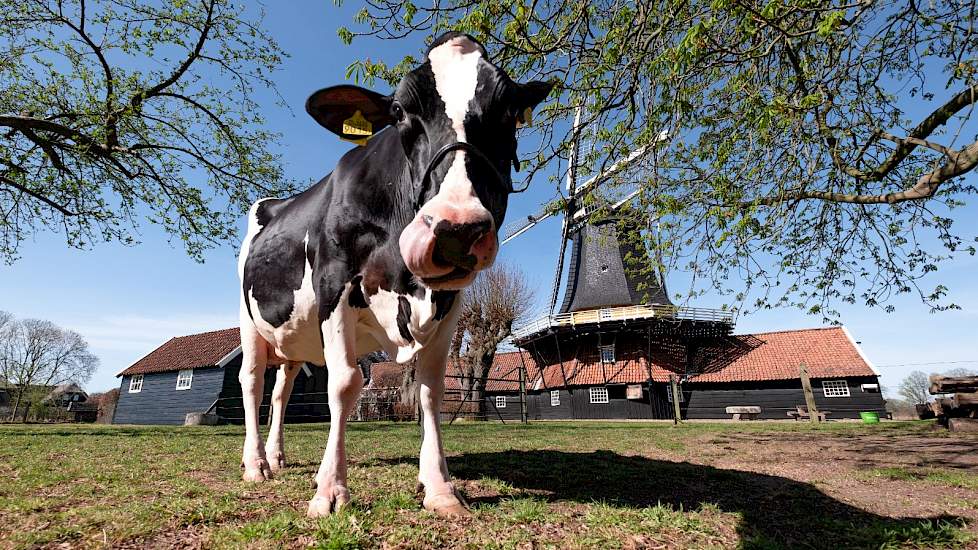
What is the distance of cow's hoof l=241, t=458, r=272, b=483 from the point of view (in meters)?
3.44

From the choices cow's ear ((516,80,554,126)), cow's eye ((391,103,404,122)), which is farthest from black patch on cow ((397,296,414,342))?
cow's ear ((516,80,554,126))

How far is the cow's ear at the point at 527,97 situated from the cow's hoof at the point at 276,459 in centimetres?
343

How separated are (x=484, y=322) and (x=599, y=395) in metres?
9.67

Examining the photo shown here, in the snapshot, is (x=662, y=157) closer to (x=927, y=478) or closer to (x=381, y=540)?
(x=927, y=478)

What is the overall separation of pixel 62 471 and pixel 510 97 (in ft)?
14.6

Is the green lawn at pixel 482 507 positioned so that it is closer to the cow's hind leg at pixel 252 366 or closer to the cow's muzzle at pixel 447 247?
the cow's hind leg at pixel 252 366

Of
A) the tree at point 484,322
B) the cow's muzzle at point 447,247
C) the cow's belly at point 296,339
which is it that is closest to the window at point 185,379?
the tree at point 484,322

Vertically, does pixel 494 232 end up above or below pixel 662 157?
below

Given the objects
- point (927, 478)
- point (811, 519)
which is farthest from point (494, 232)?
point (927, 478)

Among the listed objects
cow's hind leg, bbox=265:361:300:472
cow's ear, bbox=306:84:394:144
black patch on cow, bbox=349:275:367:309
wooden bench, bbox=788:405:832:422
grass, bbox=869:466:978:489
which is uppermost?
cow's ear, bbox=306:84:394:144

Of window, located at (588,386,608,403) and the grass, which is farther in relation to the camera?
window, located at (588,386,608,403)

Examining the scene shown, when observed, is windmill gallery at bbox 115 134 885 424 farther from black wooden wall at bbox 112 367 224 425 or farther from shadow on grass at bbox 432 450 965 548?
shadow on grass at bbox 432 450 965 548

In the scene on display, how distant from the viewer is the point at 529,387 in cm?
3278

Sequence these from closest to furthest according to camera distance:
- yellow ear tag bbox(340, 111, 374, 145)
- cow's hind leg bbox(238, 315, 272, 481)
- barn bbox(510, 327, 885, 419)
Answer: yellow ear tag bbox(340, 111, 374, 145) < cow's hind leg bbox(238, 315, 272, 481) < barn bbox(510, 327, 885, 419)
